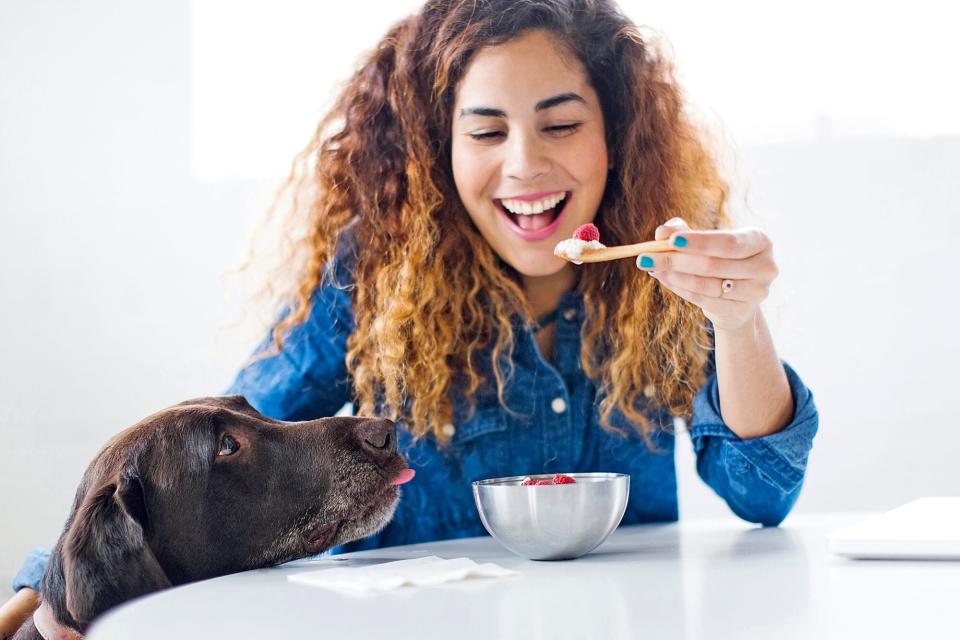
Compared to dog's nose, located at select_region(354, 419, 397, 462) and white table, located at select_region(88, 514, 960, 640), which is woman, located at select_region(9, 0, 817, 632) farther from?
white table, located at select_region(88, 514, 960, 640)

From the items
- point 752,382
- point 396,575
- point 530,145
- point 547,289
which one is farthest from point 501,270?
point 396,575

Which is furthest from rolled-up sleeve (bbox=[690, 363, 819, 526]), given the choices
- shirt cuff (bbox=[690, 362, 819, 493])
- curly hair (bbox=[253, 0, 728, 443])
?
curly hair (bbox=[253, 0, 728, 443])

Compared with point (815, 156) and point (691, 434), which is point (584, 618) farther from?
point (815, 156)

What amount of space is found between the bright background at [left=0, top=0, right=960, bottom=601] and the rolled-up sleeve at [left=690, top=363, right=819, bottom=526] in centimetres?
135

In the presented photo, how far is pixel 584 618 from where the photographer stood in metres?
0.93

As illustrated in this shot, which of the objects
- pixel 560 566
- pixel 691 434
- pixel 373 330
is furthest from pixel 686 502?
pixel 560 566

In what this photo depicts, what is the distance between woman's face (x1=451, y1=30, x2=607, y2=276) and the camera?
5.99 ft

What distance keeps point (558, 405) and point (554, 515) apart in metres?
0.77

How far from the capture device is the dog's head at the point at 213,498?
→ 1.23m

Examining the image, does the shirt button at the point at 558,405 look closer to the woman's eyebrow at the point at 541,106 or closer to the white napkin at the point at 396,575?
the woman's eyebrow at the point at 541,106

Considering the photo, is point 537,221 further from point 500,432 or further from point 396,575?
point 396,575

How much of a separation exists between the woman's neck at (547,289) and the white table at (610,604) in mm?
820

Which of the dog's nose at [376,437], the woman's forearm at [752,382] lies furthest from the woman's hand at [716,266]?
the dog's nose at [376,437]

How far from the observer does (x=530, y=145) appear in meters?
1.82
